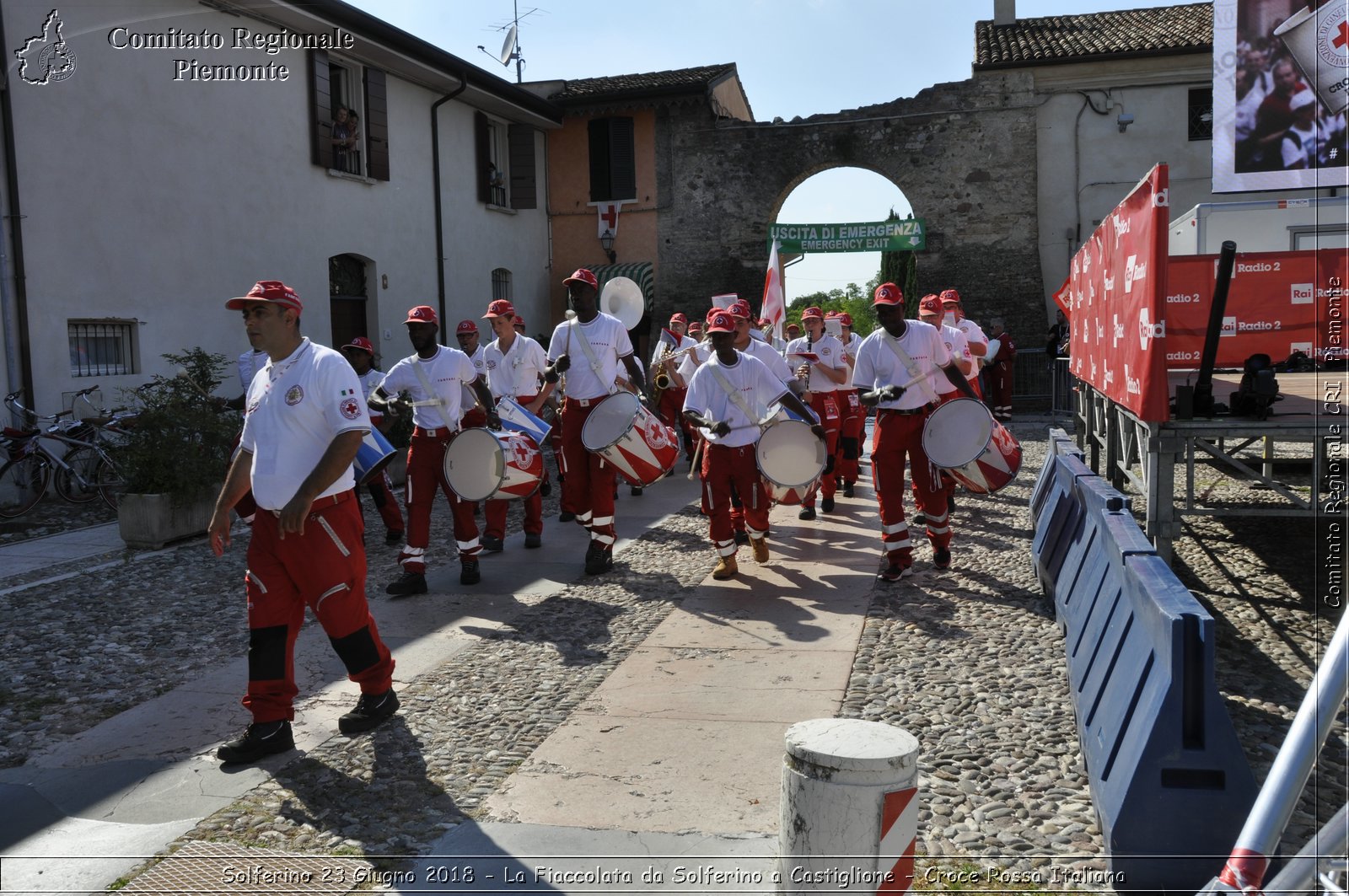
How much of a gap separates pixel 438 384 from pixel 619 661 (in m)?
2.85

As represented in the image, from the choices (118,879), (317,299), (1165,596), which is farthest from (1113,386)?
(317,299)

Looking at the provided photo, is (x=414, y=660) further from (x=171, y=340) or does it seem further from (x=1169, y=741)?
(x=171, y=340)

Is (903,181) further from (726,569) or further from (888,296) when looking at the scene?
(726,569)

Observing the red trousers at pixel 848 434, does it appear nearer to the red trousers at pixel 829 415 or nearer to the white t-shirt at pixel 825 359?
the red trousers at pixel 829 415

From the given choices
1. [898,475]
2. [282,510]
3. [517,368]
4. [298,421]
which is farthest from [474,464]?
[282,510]

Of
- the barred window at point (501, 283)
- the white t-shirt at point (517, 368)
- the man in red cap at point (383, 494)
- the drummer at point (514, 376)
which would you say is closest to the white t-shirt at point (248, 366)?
the man in red cap at point (383, 494)

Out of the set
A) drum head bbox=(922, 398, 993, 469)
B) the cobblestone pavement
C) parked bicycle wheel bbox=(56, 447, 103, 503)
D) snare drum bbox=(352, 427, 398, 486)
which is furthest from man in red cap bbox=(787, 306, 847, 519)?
parked bicycle wheel bbox=(56, 447, 103, 503)

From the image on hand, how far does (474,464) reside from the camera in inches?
300

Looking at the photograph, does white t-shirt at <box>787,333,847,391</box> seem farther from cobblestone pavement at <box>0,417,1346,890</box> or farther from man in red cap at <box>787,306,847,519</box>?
cobblestone pavement at <box>0,417,1346,890</box>

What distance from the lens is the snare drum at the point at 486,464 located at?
7539 millimetres

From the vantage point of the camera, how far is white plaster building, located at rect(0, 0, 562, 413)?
1233 cm

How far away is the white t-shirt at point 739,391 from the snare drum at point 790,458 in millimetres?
254

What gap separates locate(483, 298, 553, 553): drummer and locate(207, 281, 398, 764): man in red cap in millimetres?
4413

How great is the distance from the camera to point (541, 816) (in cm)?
404
